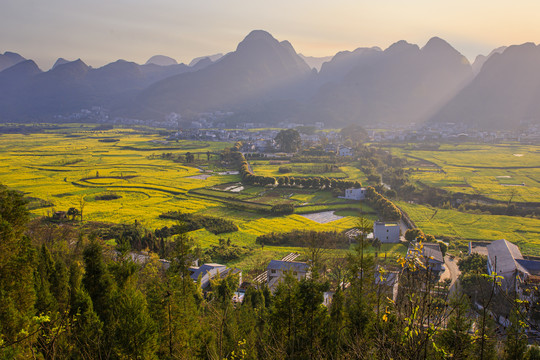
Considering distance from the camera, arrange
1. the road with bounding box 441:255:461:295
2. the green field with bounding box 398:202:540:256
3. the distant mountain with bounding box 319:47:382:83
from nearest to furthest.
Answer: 1. the road with bounding box 441:255:461:295
2. the green field with bounding box 398:202:540:256
3. the distant mountain with bounding box 319:47:382:83

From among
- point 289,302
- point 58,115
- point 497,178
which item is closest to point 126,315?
point 289,302

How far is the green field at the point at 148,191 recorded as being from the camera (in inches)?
1073

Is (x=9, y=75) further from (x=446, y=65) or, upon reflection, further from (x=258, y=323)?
(x=258, y=323)

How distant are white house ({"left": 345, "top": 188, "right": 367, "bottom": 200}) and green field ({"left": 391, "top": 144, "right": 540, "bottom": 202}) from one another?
947 cm

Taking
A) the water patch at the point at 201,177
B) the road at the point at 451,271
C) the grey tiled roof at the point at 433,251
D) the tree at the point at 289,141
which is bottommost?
the road at the point at 451,271

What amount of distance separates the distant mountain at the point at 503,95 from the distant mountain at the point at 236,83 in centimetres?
6406

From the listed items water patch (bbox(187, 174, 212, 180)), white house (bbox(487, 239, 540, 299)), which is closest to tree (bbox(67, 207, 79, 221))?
water patch (bbox(187, 174, 212, 180))

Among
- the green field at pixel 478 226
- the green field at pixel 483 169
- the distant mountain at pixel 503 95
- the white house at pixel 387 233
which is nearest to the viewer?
the white house at pixel 387 233

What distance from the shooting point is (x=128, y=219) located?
2728 centimetres

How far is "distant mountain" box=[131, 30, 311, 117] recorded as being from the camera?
134 m

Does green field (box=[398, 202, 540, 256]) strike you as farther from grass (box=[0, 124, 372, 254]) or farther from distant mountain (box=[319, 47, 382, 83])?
distant mountain (box=[319, 47, 382, 83])

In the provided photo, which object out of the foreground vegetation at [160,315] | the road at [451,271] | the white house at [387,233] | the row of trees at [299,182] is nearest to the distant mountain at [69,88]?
the row of trees at [299,182]

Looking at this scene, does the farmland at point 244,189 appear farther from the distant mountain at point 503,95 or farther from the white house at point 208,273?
the distant mountain at point 503,95

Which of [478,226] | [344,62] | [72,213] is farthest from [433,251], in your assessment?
[344,62]
